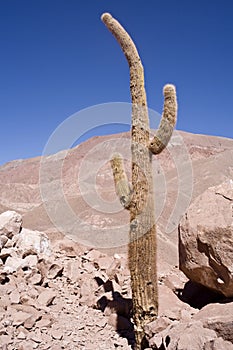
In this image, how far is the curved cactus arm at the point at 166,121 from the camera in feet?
16.3

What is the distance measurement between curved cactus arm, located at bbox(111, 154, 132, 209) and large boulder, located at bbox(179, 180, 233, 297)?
1016 mm

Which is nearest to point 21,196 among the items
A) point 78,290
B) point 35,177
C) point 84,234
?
point 35,177

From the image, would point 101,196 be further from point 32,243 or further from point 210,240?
point 210,240

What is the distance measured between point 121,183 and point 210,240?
56.5 inches

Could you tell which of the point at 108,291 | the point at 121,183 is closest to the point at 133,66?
the point at 121,183

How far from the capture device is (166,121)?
4.99 metres

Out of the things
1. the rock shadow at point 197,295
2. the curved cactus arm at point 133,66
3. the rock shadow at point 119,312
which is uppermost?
the curved cactus arm at point 133,66

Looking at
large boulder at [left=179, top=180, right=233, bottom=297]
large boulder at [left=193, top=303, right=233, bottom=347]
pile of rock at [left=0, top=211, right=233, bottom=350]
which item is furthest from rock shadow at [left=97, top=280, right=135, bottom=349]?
large boulder at [left=193, top=303, right=233, bottom=347]

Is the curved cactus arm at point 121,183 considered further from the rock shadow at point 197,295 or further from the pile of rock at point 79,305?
the rock shadow at point 197,295

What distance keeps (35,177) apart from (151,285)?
51.7 meters

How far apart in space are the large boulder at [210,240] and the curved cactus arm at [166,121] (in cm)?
124

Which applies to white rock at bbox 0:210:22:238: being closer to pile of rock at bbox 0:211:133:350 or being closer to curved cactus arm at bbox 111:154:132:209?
pile of rock at bbox 0:211:133:350

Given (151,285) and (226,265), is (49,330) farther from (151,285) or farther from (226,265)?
(226,265)

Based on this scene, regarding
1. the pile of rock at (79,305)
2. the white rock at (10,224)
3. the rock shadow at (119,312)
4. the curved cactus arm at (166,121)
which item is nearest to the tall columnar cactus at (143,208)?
the curved cactus arm at (166,121)
